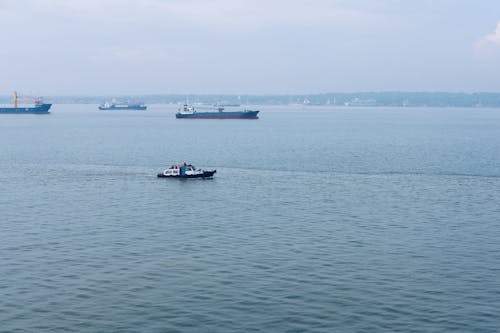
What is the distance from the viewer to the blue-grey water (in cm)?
4647

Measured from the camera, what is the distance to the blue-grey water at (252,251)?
46.5m

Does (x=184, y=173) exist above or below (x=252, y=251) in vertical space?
above

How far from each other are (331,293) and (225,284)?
9.32m

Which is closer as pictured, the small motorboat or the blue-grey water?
the blue-grey water

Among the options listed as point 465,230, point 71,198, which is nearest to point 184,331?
point 465,230

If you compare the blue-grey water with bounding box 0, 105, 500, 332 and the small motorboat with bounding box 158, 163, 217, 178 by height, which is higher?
the small motorboat with bounding box 158, 163, 217, 178

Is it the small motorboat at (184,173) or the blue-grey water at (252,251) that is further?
the small motorboat at (184,173)

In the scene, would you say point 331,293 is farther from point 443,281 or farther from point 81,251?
point 81,251

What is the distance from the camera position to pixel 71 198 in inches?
3770

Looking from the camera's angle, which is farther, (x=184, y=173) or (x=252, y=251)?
(x=184, y=173)

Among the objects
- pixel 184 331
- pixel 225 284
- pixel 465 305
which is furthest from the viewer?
pixel 225 284

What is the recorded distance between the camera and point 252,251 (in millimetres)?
64312

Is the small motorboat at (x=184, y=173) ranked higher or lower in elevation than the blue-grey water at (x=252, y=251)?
higher

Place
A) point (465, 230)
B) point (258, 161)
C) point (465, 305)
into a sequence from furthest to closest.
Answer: point (258, 161), point (465, 230), point (465, 305)
